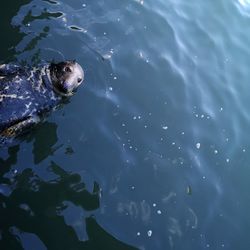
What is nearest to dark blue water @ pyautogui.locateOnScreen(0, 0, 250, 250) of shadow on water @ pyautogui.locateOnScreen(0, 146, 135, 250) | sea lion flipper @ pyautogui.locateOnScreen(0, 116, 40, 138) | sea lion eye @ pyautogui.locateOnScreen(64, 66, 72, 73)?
shadow on water @ pyautogui.locateOnScreen(0, 146, 135, 250)

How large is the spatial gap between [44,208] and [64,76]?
2326mm

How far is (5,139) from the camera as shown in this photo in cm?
736

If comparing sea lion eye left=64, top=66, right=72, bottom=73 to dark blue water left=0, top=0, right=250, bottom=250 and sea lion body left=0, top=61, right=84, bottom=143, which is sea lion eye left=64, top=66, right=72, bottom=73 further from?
dark blue water left=0, top=0, right=250, bottom=250

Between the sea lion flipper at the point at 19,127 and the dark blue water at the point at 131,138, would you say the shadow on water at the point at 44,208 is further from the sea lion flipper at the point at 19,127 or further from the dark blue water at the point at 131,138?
the sea lion flipper at the point at 19,127

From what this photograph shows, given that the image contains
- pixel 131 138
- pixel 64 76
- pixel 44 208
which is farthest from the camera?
pixel 131 138

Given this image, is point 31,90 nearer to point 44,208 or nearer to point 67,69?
point 67,69

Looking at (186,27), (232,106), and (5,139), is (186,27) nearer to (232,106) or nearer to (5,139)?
(232,106)

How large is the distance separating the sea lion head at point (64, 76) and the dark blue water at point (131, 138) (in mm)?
405

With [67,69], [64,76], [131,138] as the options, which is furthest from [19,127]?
[131,138]

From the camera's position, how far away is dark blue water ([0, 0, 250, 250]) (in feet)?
23.7

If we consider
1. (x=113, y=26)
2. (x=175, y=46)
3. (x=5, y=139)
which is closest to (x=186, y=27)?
(x=175, y=46)

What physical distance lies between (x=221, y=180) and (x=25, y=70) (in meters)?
4.10

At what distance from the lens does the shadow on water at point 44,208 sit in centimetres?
671

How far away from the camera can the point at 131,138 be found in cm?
854
